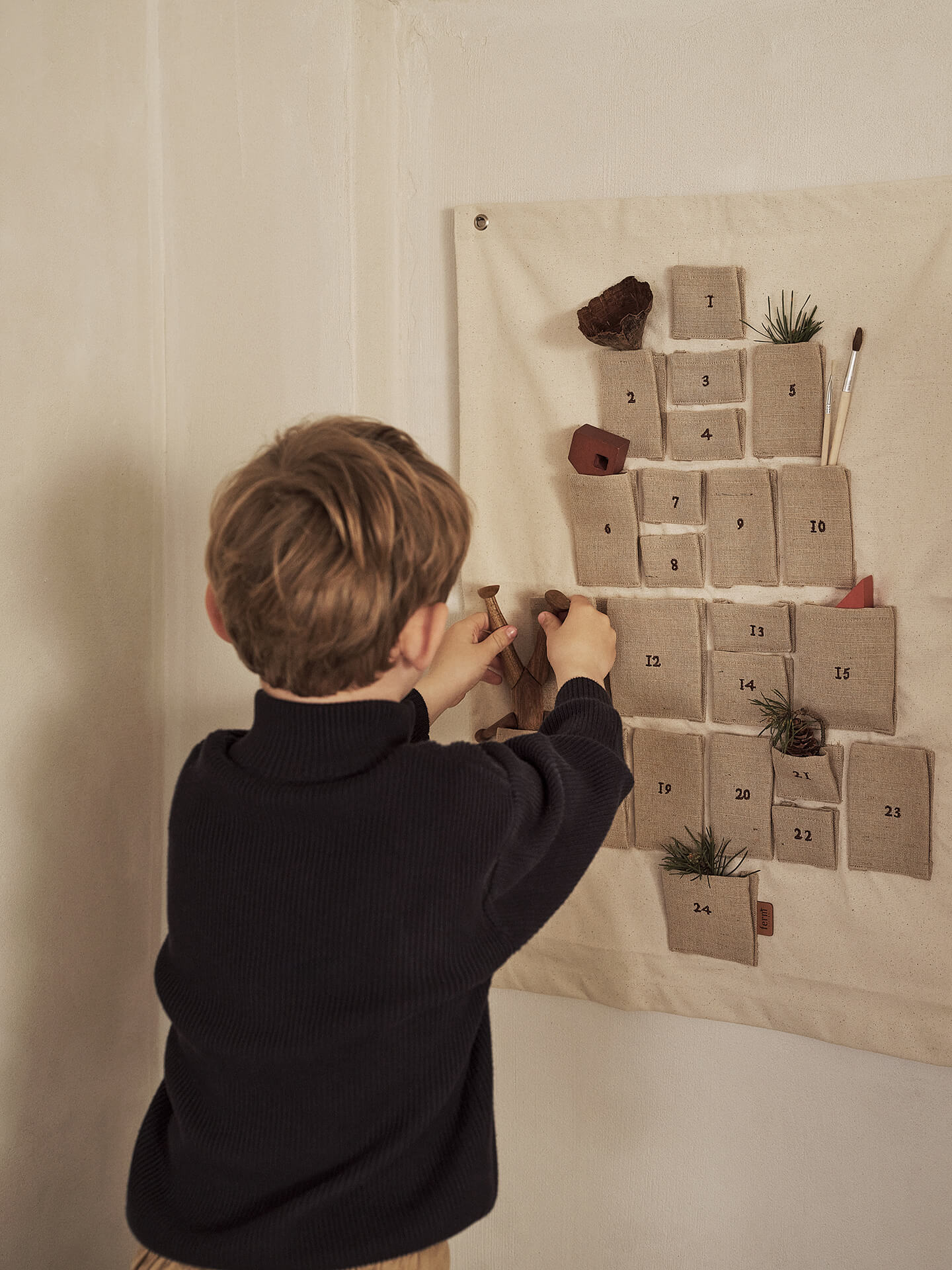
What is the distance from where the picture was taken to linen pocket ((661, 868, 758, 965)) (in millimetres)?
1088

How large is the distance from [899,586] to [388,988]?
2.33 ft

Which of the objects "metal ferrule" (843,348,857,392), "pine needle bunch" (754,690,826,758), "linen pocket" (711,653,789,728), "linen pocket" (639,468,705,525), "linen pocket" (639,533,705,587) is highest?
"metal ferrule" (843,348,857,392)

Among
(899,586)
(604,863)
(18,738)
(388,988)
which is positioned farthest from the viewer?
(604,863)

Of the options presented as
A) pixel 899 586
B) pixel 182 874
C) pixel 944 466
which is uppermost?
pixel 944 466

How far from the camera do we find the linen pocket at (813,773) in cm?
104

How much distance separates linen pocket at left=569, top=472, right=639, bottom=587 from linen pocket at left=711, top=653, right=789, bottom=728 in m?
0.15

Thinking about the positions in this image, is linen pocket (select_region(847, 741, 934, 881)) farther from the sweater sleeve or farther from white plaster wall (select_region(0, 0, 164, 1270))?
white plaster wall (select_region(0, 0, 164, 1270))

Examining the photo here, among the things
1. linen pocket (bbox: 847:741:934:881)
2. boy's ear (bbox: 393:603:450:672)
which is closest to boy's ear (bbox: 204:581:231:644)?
boy's ear (bbox: 393:603:450:672)

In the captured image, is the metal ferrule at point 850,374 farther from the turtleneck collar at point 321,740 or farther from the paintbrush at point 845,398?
the turtleneck collar at point 321,740

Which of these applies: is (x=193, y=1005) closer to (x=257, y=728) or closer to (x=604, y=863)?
(x=257, y=728)

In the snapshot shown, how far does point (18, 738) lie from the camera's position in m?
0.90

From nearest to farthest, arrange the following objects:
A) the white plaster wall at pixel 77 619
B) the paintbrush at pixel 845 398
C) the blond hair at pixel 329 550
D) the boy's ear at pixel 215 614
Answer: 1. the blond hair at pixel 329 550
2. the boy's ear at pixel 215 614
3. the white plaster wall at pixel 77 619
4. the paintbrush at pixel 845 398

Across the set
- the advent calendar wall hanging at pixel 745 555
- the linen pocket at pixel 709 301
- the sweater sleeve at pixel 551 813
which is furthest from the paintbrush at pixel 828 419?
Result: the sweater sleeve at pixel 551 813

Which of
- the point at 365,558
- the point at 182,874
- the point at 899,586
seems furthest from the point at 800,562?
the point at 182,874
